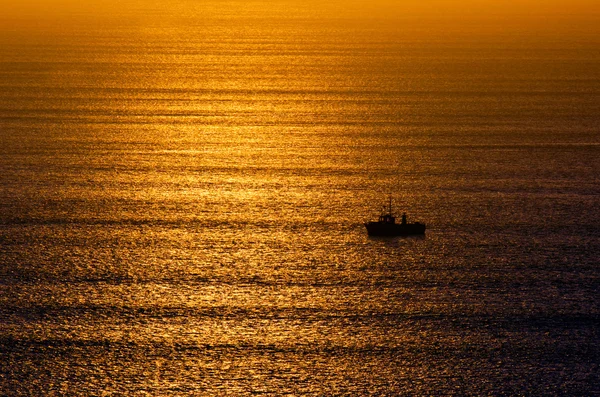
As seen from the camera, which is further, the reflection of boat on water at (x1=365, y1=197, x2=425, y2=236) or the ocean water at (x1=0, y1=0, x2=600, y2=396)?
the reflection of boat on water at (x1=365, y1=197, x2=425, y2=236)

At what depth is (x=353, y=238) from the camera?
228 feet

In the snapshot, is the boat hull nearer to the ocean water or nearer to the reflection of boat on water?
the reflection of boat on water

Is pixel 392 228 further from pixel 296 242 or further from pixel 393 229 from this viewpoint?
pixel 296 242

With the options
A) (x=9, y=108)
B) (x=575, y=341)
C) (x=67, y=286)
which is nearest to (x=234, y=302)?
(x=67, y=286)

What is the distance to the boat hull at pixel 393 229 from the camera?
70000 millimetres

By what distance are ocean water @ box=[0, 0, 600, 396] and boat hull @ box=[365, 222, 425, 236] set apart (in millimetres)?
762

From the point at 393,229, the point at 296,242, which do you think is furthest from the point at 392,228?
the point at 296,242

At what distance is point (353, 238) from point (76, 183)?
2588cm

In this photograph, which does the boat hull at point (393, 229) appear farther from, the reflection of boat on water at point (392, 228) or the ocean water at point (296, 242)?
the ocean water at point (296, 242)

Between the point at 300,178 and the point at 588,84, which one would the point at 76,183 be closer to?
the point at 300,178

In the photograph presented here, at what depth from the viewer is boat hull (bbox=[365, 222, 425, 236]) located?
7000cm

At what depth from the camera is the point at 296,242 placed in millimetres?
68688

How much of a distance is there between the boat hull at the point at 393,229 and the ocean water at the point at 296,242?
2.50 feet

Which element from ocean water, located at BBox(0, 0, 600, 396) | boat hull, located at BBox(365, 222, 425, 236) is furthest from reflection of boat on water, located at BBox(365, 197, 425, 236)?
ocean water, located at BBox(0, 0, 600, 396)
